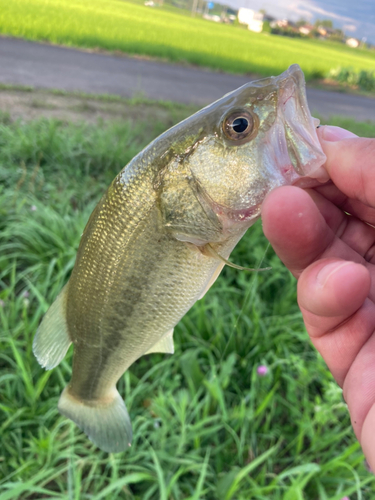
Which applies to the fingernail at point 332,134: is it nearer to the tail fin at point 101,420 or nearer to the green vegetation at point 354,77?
the tail fin at point 101,420

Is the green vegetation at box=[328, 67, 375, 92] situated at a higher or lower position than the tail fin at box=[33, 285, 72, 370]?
higher

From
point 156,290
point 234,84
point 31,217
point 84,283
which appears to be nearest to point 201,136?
point 156,290

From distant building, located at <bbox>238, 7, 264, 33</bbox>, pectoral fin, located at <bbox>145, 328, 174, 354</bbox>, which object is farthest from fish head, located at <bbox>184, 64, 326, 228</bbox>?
distant building, located at <bbox>238, 7, 264, 33</bbox>

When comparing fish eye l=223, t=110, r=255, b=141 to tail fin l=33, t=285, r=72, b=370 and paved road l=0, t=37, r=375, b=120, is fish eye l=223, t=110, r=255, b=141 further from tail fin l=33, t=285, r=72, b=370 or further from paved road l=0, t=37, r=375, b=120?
paved road l=0, t=37, r=375, b=120

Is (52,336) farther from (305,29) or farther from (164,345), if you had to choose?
(305,29)

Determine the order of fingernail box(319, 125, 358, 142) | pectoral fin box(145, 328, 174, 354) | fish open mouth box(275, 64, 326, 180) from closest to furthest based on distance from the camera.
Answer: fish open mouth box(275, 64, 326, 180) < fingernail box(319, 125, 358, 142) < pectoral fin box(145, 328, 174, 354)

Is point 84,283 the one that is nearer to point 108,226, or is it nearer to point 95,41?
point 108,226
